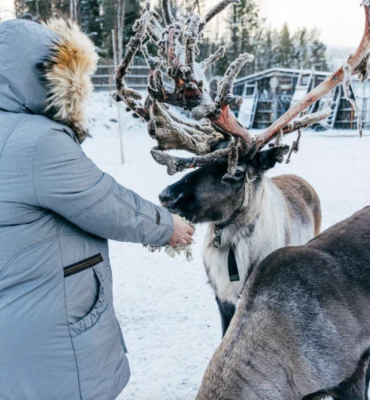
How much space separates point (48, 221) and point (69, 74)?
2.06 feet

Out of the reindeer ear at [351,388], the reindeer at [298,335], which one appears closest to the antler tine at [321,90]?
the reindeer at [298,335]

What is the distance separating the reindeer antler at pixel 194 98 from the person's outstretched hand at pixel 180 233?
0.79m

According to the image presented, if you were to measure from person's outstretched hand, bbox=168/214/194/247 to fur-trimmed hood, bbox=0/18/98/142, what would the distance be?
74cm

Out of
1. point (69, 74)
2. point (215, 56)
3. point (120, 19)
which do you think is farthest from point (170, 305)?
point (120, 19)

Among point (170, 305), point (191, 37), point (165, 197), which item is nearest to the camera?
point (191, 37)

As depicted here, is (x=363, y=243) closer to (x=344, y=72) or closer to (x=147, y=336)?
(x=344, y=72)

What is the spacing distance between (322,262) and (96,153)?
16.8m

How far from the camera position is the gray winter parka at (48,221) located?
1.84 meters

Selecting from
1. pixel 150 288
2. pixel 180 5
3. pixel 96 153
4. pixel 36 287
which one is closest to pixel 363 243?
pixel 36 287

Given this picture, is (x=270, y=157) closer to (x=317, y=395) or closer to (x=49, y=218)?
(x=317, y=395)

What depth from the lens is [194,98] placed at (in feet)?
9.61

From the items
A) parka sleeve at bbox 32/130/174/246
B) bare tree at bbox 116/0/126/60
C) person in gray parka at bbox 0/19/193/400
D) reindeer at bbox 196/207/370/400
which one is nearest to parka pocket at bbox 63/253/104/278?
person in gray parka at bbox 0/19/193/400

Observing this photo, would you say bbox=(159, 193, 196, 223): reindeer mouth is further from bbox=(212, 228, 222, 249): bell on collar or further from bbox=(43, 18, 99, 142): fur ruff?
bbox=(43, 18, 99, 142): fur ruff

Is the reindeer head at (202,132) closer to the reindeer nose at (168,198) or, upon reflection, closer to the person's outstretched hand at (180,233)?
the reindeer nose at (168,198)
